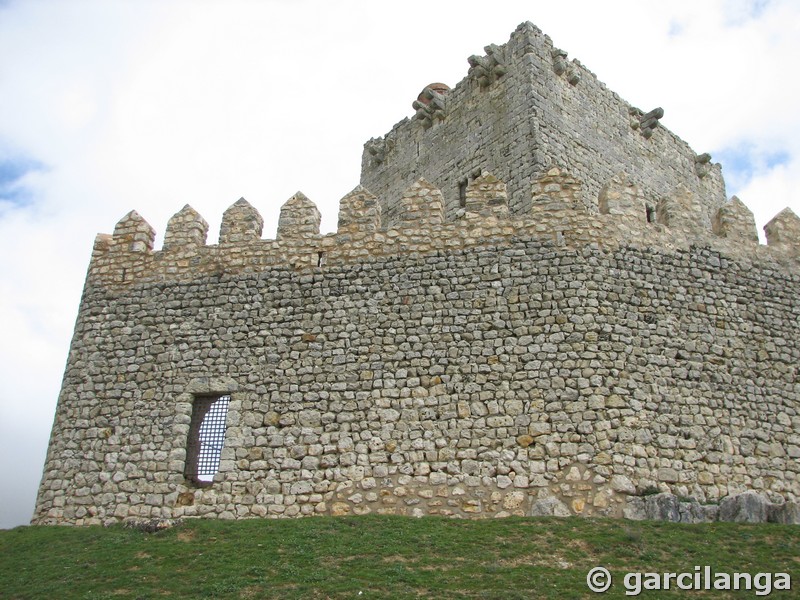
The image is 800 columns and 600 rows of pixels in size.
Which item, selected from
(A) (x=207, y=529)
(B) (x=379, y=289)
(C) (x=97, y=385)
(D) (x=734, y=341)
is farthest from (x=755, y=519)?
(C) (x=97, y=385)

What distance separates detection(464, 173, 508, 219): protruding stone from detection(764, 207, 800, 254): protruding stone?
5369 mm

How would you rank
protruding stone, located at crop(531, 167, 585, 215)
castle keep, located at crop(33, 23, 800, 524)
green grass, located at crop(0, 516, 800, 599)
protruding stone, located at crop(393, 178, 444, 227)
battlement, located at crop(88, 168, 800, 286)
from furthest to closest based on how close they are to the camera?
protruding stone, located at crop(393, 178, 444, 227)
protruding stone, located at crop(531, 167, 585, 215)
battlement, located at crop(88, 168, 800, 286)
castle keep, located at crop(33, 23, 800, 524)
green grass, located at crop(0, 516, 800, 599)

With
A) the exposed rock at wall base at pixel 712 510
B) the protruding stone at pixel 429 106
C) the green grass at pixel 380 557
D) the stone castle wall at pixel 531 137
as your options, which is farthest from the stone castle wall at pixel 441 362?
the protruding stone at pixel 429 106

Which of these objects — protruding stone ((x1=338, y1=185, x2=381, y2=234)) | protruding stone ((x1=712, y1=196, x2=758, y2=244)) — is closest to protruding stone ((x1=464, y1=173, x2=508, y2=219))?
protruding stone ((x1=338, y1=185, x2=381, y2=234))

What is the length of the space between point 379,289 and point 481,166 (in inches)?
245

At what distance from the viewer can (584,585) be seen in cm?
881

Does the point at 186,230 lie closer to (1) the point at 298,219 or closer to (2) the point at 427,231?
(1) the point at 298,219

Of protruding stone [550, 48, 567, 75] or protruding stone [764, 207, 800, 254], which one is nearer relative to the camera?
protruding stone [764, 207, 800, 254]

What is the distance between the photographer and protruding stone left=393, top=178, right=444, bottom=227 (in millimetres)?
14102

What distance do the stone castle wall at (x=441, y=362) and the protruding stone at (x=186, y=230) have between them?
0.06m

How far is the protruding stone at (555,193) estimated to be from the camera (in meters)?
13.9

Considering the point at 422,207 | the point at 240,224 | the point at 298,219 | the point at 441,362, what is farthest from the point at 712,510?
the point at 240,224

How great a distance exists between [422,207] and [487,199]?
3.96 ft

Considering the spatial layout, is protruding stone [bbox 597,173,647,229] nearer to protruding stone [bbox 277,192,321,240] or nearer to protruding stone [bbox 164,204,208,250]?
protruding stone [bbox 277,192,321,240]
